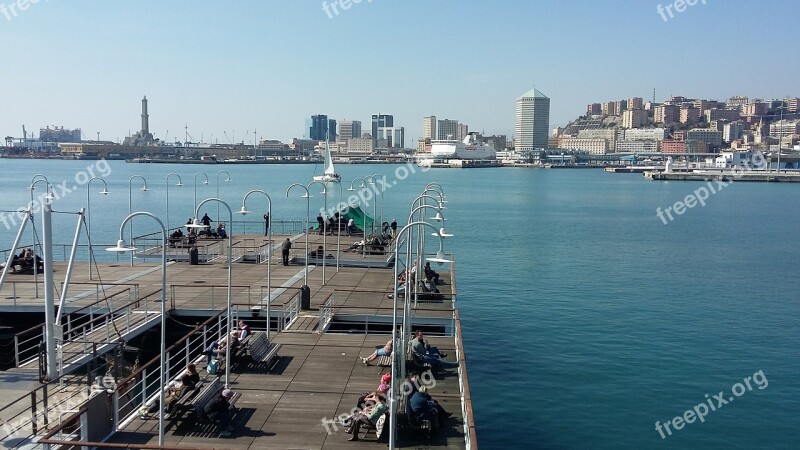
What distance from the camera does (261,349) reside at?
1717cm

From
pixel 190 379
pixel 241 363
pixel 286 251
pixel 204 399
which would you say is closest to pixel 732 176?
pixel 286 251

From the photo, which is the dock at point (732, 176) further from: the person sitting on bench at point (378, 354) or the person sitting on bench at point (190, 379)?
the person sitting on bench at point (190, 379)

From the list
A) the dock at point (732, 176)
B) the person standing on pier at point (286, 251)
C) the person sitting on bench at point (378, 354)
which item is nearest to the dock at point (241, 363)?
the person sitting on bench at point (378, 354)

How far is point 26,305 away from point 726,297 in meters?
35.5

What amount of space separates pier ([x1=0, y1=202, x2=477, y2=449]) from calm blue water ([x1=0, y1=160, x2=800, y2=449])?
12.9 ft

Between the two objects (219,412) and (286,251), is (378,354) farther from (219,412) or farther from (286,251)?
(286,251)

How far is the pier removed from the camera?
12.7 meters

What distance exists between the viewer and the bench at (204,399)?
1313cm

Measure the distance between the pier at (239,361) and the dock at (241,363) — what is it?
4 cm

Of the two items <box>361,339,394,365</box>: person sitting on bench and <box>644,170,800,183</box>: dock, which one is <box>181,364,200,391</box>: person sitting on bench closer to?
<box>361,339,394,365</box>: person sitting on bench

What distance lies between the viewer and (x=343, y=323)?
23750mm

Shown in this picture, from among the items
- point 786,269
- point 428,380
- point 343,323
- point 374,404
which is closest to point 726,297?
point 786,269

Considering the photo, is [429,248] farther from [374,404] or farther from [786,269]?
[374,404]

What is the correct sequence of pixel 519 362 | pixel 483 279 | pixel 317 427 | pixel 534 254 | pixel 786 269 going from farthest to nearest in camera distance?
pixel 534 254 → pixel 786 269 → pixel 483 279 → pixel 519 362 → pixel 317 427
